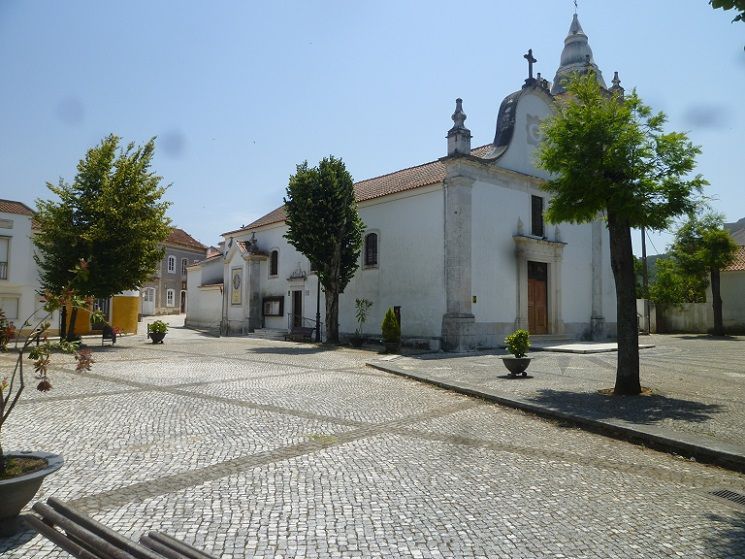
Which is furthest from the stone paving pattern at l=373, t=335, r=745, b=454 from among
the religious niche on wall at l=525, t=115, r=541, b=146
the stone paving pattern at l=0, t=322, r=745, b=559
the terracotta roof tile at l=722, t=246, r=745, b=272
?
the terracotta roof tile at l=722, t=246, r=745, b=272

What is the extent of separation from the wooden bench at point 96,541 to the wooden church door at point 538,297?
853 inches

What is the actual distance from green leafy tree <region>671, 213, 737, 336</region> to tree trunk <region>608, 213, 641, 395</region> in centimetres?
2340

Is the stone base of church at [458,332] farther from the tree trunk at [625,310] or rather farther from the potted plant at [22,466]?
the potted plant at [22,466]

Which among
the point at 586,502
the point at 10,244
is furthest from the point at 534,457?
the point at 10,244

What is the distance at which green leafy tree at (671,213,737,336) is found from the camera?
30750mm

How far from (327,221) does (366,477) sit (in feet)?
56.3

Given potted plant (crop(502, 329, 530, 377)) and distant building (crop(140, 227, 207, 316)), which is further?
distant building (crop(140, 227, 207, 316))

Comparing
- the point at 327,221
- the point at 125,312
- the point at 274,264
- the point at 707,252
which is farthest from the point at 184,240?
the point at 707,252

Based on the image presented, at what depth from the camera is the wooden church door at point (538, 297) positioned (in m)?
23.7

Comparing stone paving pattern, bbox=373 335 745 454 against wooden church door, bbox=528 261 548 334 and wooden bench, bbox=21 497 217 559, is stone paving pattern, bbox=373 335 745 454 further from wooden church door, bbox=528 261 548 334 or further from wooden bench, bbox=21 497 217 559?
wooden bench, bbox=21 497 217 559

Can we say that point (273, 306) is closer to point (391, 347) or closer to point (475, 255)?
point (391, 347)

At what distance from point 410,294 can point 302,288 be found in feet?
26.5

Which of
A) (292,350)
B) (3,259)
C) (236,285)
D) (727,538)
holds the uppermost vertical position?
(3,259)

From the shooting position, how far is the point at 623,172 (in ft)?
32.9
